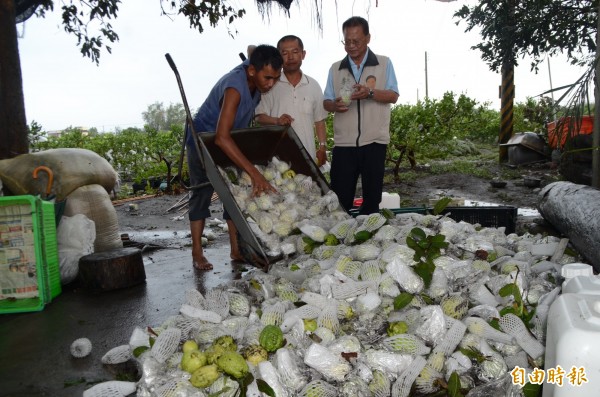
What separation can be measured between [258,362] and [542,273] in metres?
1.68

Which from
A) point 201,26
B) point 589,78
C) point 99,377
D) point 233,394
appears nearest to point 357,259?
point 233,394

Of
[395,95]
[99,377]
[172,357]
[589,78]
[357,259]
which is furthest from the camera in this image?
[395,95]

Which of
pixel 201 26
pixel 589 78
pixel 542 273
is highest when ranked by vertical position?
pixel 201 26

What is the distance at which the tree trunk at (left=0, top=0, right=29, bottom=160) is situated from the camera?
4.73 metres

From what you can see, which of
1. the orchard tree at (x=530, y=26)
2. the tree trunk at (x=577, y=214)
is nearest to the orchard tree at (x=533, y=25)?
the orchard tree at (x=530, y=26)

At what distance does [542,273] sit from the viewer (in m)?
2.61

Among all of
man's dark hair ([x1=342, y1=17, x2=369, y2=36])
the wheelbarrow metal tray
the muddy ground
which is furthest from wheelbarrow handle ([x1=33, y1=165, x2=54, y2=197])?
man's dark hair ([x1=342, y1=17, x2=369, y2=36])

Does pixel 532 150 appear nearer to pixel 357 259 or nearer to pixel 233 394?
pixel 357 259

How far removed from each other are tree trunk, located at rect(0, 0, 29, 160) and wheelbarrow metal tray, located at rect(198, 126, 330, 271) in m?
2.55

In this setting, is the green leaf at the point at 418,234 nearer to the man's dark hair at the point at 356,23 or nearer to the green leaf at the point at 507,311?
the green leaf at the point at 507,311

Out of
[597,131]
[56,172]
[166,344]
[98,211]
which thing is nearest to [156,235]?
[98,211]

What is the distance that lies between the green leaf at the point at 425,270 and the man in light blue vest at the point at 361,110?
158cm

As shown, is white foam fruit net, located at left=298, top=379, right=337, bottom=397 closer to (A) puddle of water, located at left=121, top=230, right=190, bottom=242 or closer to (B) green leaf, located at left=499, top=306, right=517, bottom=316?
(B) green leaf, located at left=499, top=306, right=517, bottom=316

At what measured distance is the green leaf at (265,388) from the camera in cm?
190
